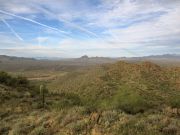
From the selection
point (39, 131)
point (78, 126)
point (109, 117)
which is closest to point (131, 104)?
point (109, 117)

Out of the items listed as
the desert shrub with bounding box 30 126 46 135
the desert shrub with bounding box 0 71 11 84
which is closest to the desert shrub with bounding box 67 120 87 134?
the desert shrub with bounding box 30 126 46 135

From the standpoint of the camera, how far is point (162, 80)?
61844 millimetres

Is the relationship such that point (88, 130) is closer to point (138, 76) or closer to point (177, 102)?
point (177, 102)

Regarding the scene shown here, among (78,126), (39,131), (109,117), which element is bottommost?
(39,131)

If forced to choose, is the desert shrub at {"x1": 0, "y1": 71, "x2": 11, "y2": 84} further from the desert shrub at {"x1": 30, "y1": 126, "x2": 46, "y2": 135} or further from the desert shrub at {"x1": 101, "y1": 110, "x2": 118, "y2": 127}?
the desert shrub at {"x1": 101, "y1": 110, "x2": 118, "y2": 127}

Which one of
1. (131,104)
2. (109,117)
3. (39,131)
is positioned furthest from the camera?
(131,104)

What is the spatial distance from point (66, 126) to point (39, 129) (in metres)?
1.03

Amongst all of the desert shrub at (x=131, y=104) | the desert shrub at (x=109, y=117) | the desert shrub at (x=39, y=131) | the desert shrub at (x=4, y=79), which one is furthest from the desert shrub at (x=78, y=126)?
the desert shrub at (x=4, y=79)

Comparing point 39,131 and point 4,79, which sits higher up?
point 39,131

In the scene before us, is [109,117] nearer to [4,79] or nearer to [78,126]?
[78,126]

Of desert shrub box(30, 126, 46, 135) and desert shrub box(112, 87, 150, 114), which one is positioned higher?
desert shrub box(30, 126, 46, 135)

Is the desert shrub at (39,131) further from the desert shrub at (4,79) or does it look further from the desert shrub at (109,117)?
the desert shrub at (4,79)

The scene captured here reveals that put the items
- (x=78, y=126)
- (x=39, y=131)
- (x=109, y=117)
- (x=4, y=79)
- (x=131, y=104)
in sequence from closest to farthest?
(x=78, y=126) → (x=39, y=131) → (x=109, y=117) → (x=131, y=104) → (x=4, y=79)

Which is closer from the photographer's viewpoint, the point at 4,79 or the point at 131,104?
the point at 131,104
